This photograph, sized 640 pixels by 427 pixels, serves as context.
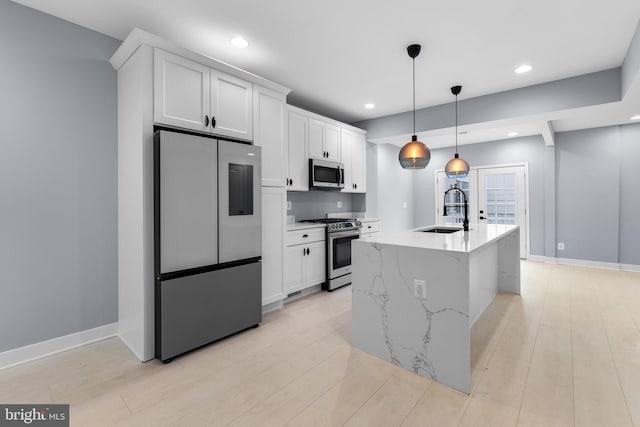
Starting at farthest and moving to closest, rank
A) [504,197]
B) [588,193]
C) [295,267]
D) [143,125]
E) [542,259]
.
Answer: [504,197] → [542,259] → [588,193] → [295,267] → [143,125]

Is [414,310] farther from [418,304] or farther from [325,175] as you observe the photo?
[325,175]

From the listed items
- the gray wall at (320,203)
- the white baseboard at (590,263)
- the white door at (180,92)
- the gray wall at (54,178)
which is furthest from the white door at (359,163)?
the white baseboard at (590,263)

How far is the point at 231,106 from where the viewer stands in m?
2.76

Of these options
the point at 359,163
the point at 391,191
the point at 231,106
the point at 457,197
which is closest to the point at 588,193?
the point at 457,197

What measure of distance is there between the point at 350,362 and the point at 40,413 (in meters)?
1.94

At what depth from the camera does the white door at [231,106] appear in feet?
8.63

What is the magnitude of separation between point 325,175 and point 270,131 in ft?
4.25

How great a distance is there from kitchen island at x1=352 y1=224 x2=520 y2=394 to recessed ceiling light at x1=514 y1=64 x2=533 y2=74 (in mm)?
2200

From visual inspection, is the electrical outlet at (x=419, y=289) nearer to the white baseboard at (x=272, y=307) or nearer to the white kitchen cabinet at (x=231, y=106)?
the white baseboard at (x=272, y=307)

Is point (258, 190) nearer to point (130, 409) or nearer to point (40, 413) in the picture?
point (130, 409)

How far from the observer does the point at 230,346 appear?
2490mm

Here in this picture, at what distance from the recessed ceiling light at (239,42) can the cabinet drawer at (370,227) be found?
2.90m

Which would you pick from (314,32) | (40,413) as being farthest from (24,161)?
(314,32)

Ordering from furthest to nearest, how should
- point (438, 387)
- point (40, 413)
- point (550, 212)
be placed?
point (550, 212) < point (438, 387) < point (40, 413)
